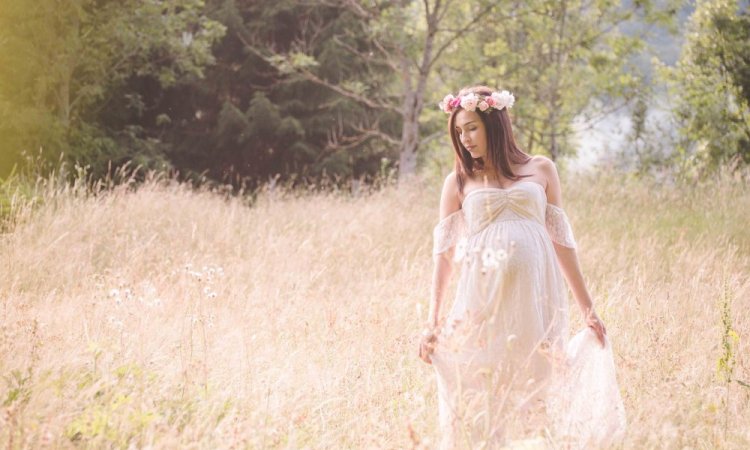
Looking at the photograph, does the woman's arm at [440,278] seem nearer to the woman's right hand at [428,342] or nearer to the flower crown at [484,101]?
the woman's right hand at [428,342]

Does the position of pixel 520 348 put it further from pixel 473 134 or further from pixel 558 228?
pixel 473 134

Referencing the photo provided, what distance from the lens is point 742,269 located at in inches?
274

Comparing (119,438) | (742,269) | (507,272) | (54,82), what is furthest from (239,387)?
(54,82)

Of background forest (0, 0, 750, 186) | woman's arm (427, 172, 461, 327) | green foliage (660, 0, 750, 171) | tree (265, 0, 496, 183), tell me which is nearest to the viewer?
woman's arm (427, 172, 461, 327)

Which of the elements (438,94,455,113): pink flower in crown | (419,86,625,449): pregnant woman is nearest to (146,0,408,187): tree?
(438,94,455,113): pink flower in crown

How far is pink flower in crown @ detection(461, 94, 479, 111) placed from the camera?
371 cm

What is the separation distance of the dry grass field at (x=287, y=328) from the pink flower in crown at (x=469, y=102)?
1163 mm

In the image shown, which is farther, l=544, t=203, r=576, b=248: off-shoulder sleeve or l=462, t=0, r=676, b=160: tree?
l=462, t=0, r=676, b=160: tree

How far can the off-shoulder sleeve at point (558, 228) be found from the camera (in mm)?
3705

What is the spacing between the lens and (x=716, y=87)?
670 inches

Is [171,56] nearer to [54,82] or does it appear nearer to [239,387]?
[54,82]

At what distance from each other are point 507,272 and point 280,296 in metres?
3.25

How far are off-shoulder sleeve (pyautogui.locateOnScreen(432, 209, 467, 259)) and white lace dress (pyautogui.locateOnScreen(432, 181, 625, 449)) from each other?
0.11 m

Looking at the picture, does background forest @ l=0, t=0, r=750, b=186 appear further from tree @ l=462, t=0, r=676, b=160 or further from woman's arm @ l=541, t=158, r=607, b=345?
woman's arm @ l=541, t=158, r=607, b=345
